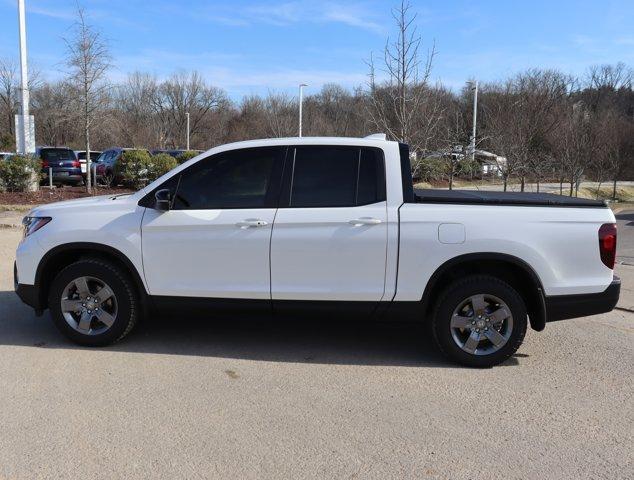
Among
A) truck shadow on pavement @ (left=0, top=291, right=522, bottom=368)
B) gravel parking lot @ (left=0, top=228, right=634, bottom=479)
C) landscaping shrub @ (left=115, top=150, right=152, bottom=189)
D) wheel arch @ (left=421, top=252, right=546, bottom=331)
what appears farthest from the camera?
landscaping shrub @ (left=115, top=150, right=152, bottom=189)

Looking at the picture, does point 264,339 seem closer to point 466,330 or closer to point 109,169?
point 466,330

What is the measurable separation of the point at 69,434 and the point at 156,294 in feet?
5.20

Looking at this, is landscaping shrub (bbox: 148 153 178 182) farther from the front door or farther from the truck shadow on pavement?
the front door

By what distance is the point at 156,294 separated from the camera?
4.93m

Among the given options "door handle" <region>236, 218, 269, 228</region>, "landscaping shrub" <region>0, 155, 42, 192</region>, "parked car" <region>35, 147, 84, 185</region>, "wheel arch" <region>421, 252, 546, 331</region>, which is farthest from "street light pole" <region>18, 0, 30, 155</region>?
"wheel arch" <region>421, 252, 546, 331</region>

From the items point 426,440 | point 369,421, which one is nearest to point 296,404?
point 369,421

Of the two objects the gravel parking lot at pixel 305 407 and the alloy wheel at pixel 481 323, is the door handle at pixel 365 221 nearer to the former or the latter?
the alloy wheel at pixel 481 323

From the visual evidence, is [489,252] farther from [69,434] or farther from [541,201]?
[69,434]

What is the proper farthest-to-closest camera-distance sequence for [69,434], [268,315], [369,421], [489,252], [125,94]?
[125,94] → [268,315] → [489,252] → [369,421] → [69,434]

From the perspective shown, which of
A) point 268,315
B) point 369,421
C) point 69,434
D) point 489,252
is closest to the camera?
point 69,434

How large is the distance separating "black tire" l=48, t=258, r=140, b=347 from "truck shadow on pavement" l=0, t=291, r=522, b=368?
0.13 meters

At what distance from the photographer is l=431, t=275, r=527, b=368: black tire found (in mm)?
4641

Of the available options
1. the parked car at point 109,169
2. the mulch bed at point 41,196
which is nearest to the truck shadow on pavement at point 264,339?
the mulch bed at point 41,196

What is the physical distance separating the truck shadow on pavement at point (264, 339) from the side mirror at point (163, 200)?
99cm
